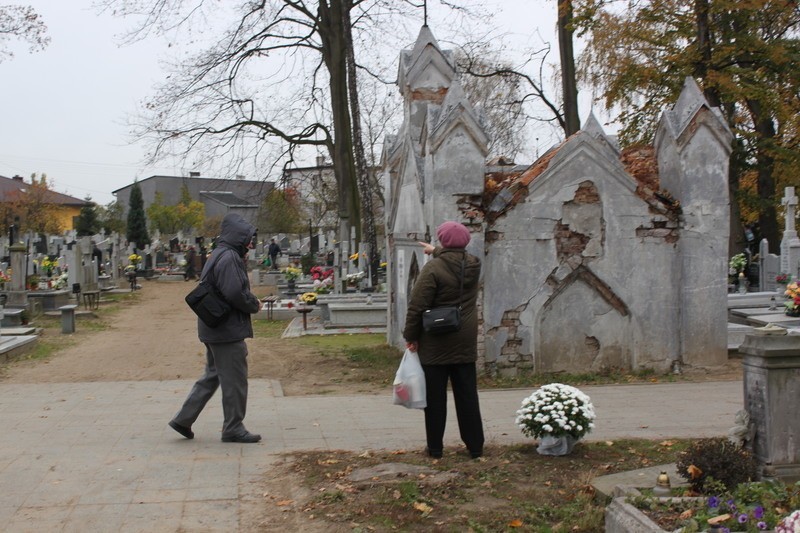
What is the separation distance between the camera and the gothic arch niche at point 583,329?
37.9 feet

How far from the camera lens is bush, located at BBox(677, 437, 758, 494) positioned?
533 centimetres

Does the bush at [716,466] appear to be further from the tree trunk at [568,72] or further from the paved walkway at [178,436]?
the tree trunk at [568,72]

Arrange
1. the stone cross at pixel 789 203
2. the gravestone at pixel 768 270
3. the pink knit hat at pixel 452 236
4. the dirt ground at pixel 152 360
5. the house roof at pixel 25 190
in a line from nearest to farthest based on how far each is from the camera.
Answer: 1. the pink knit hat at pixel 452 236
2. the dirt ground at pixel 152 360
3. the stone cross at pixel 789 203
4. the gravestone at pixel 768 270
5. the house roof at pixel 25 190

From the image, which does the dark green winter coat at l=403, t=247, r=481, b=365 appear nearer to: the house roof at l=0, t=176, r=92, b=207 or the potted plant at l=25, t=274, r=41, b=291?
the potted plant at l=25, t=274, r=41, b=291

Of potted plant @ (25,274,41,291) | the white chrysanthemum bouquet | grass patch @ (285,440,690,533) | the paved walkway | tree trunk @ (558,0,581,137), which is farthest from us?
potted plant @ (25,274,41,291)

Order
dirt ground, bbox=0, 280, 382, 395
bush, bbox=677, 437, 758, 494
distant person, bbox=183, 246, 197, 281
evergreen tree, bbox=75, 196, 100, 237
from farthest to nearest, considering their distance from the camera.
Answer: evergreen tree, bbox=75, 196, 100, 237, distant person, bbox=183, 246, 197, 281, dirt ground, bbox=0, 280, 382, 395, bush, bbox=677, 437, 758, 494

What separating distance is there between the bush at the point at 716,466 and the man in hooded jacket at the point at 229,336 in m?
3.68

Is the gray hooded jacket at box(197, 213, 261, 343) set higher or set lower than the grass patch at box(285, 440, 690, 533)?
higher

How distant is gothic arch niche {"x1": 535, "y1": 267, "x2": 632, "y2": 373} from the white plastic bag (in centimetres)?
484

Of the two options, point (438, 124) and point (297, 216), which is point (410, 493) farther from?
point (297, 216)

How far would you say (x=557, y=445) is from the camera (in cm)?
695

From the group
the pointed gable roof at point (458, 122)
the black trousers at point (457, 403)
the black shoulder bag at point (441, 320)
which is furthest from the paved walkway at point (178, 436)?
the pointed gable roof at point (458, 122)

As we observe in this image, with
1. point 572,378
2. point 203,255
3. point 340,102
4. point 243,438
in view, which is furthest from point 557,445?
point 203,255

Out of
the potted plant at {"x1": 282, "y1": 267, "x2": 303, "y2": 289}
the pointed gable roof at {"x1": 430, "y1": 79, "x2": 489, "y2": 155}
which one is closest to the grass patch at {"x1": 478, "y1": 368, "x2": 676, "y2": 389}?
the pointed gable roof at {"x1": 430, "y1": 79, "x2": 489, "y2": 155}
